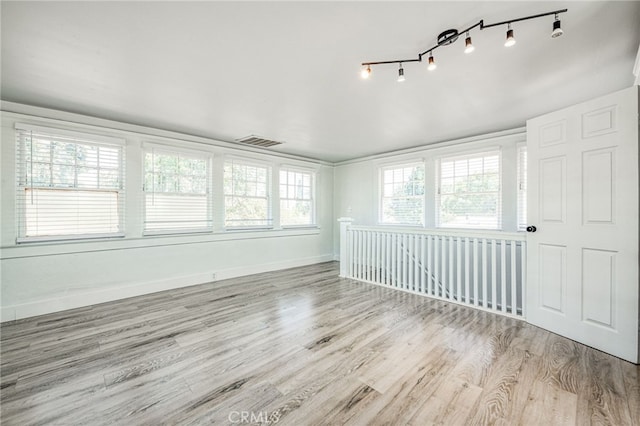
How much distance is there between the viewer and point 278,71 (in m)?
2.47

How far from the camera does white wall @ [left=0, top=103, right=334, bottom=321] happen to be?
3.15 metres

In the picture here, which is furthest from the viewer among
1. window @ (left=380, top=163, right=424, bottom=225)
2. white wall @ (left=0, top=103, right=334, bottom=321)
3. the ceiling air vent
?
window @ (left=380, top=163, right=424, bottom=225)

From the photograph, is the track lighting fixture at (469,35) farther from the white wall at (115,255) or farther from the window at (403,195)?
the white wall at (115,255)

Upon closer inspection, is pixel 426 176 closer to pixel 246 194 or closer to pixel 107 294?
pixel 246 194

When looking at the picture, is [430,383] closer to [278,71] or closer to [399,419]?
[399,419]

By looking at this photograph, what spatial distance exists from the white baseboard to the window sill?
56 cm

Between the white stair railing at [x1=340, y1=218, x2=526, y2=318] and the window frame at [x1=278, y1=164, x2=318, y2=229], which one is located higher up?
the window frame at [x1=278, y1=164, x2=318, y2=229]

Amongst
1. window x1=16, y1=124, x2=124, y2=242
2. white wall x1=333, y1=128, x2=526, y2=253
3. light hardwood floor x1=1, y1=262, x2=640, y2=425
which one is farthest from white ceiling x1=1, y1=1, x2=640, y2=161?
light hardwood floor x1=1, y1=262, x2=640, y2=425

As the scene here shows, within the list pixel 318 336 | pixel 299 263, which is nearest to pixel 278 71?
pixel 318 336

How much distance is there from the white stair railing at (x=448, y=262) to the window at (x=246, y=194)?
168cm

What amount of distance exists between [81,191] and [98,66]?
1975mm

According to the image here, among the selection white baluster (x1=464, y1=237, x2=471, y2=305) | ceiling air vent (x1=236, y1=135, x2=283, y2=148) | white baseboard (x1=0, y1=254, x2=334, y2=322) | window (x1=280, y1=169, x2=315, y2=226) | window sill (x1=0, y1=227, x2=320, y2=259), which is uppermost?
ceiling air vent (x1=236, y1=135, x2=283, y2=148)

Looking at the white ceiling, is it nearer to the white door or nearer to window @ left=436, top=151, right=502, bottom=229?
the white door

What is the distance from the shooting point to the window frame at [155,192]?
4082mm
